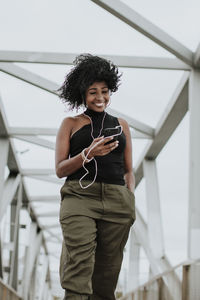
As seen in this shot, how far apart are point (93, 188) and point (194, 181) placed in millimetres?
4563

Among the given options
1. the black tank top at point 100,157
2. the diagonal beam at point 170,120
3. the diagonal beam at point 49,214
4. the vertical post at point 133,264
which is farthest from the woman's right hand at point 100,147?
the diagonal beam at point 49,214

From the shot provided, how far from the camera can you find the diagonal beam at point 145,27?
6.74 metres

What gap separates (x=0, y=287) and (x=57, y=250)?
79.6ft

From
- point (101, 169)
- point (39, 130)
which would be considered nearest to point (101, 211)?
point (101, 169)

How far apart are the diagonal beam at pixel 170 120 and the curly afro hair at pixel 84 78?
5.11m

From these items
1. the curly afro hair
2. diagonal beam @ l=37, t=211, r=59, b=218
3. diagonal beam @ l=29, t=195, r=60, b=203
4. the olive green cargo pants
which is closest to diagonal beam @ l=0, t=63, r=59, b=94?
the curly afro hair

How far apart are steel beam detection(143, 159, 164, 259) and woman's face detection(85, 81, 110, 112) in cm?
939

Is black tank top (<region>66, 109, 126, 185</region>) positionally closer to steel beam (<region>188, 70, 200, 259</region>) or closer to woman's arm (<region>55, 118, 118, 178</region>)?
woman's arm (<region>55, 118, 118, 178</region>)

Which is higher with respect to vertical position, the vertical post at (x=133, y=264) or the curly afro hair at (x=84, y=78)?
the vertical post at (x=133, y=264)

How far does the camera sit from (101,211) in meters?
2.91

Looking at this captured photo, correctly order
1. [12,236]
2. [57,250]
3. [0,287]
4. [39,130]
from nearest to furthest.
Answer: [0,287], [39,130], [12,236], [57,250]

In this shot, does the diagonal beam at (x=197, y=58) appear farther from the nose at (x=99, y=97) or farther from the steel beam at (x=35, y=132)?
the nose at (x=99, y=97)

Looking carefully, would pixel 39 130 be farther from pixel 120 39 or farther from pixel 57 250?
pixel 57 250

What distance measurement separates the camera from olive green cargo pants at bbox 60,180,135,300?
9.23 ft
